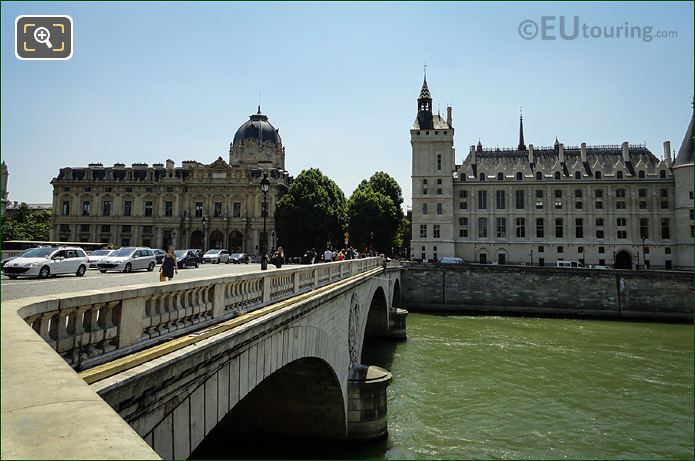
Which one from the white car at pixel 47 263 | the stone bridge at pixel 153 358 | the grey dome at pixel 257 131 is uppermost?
the grey dome at pixel 257 131

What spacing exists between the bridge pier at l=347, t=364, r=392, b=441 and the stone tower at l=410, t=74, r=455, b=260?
166 ft

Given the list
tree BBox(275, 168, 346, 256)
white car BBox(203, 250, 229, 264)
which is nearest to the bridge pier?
white car BBox(203, 250, 229, 264)

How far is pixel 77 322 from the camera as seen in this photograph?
171 inches

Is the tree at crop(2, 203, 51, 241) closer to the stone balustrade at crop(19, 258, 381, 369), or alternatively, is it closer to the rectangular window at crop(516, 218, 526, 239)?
the stone balustrade at crop(19, 258, 381, 369)

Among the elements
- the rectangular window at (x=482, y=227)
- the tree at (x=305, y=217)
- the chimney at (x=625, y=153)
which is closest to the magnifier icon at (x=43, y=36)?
the tree at (x=305, y=217)

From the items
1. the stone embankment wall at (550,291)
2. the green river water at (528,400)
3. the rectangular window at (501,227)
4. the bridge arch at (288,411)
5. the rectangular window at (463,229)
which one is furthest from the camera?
the rectangular window at (463,229)

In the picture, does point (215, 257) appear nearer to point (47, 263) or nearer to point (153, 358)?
point (47, 263)

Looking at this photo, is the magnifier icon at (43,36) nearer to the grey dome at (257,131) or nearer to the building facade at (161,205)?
the building facade at (161,205)

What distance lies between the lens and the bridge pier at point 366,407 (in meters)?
15.3

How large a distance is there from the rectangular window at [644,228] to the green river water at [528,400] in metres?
33.5

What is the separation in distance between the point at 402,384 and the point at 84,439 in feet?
68.8

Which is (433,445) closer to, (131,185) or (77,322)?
(77,322)

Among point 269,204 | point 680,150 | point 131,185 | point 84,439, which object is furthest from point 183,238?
point 84,439

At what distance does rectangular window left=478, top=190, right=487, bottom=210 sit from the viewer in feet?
219
